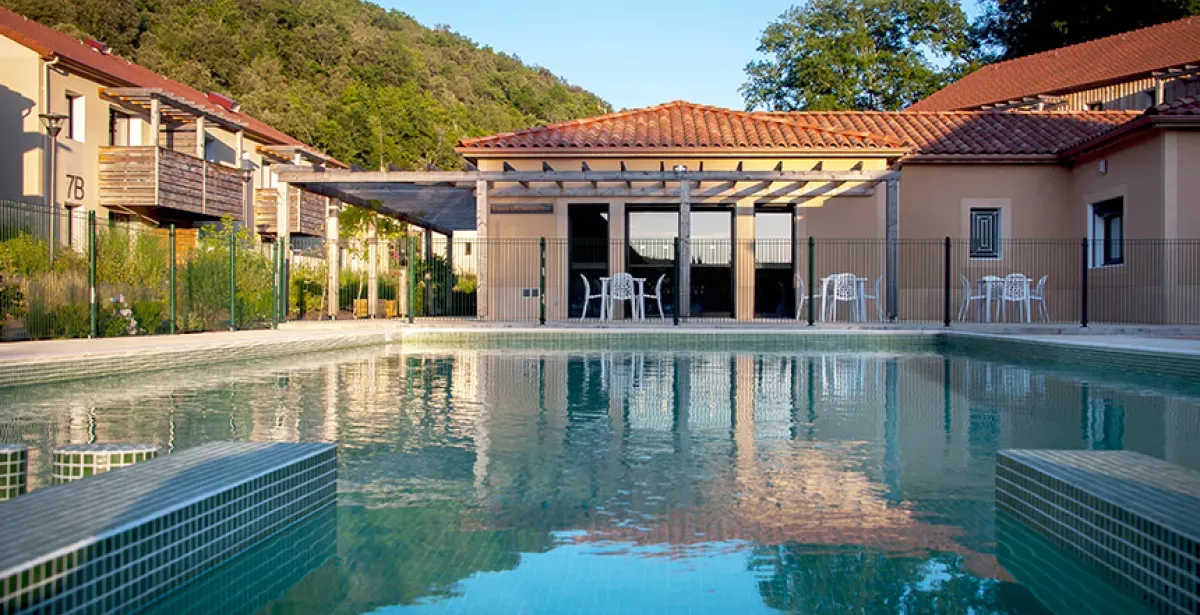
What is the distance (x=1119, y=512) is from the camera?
8.44 feet

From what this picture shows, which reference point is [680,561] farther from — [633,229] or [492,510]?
[633,229]

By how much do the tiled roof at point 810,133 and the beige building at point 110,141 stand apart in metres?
5.31

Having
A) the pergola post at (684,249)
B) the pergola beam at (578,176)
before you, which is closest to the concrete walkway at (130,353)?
the pergola beam at (578,176)

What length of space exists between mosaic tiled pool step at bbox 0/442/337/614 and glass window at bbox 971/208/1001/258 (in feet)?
52.0

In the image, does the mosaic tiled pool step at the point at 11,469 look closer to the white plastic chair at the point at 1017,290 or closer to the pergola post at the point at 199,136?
the white plastic chair at the point at 1017,290

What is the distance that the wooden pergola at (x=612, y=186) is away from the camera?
49.8ft

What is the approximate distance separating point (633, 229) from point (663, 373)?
8.67 m

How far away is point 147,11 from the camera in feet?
114

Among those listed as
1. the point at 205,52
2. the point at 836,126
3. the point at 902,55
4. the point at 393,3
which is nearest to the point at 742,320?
the point at 836,126

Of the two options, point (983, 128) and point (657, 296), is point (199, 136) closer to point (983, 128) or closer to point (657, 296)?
point (657, 296)

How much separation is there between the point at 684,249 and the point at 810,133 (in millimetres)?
→ 3799

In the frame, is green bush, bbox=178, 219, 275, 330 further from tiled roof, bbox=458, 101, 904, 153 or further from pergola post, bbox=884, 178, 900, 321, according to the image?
pergola post, bbox=884, 178, 900, 321

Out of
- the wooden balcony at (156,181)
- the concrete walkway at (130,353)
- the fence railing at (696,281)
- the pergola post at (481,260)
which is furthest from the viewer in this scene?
the wooden balcony at (156,181)

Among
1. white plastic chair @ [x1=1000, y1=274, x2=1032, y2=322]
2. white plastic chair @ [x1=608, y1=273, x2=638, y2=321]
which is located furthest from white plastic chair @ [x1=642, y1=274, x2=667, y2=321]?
white plastic chair @ [x1=1000, y1=274, x2=1032, y2=322]
